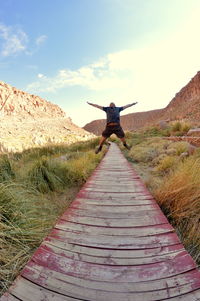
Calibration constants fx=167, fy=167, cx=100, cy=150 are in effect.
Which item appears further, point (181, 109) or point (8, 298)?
point (181, 109)

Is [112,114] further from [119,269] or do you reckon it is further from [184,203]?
[119,269]

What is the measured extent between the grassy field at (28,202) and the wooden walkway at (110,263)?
0.25m

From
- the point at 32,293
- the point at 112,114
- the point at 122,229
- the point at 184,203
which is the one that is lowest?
the point at 184,203

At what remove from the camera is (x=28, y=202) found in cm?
236

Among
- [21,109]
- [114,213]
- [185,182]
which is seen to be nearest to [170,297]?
[114,213]

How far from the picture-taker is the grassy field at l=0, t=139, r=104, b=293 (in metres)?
1.38

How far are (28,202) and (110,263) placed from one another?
1.63 metres

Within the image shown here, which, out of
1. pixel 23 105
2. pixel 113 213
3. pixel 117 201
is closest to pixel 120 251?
pixel 113 213

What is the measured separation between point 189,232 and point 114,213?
0.77m

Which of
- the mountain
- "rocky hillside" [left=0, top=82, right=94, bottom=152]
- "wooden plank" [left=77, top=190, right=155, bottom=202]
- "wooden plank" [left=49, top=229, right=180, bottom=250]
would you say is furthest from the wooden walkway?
"rocky hillside" [left=0, top=82, right=94, bottom=152]

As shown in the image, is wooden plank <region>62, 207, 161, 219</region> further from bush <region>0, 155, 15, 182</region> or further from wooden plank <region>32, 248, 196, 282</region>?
bush <region>0, 155, 15, 182</region>

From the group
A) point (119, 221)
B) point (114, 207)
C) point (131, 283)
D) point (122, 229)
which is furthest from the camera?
point (114, 207)

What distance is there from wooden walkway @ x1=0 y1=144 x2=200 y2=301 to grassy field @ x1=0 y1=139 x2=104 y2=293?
0.82 feet

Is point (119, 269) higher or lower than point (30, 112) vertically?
lower
